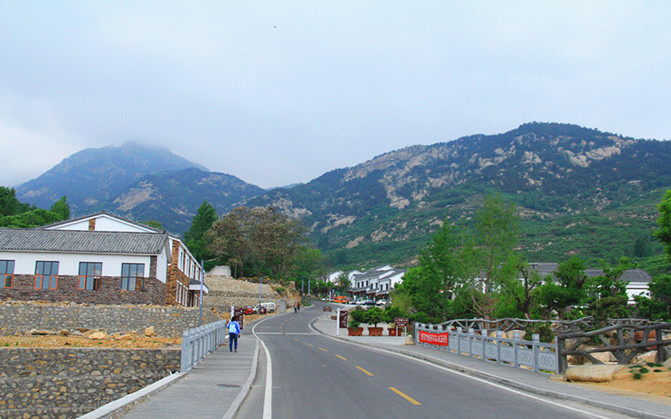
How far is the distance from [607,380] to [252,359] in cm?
1294

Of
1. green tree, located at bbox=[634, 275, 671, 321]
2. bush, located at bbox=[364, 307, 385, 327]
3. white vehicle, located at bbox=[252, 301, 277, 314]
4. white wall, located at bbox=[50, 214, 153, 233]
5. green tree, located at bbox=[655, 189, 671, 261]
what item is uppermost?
white wall, located at bbox=[50, 214, 153, 233]

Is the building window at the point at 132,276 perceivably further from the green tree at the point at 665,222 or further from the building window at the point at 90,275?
the green tree at the point at 665,222

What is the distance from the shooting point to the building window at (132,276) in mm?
42906

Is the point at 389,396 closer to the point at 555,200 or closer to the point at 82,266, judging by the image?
the point at 82,266

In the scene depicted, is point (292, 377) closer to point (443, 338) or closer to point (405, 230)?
point (443, 338)

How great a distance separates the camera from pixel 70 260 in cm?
4212

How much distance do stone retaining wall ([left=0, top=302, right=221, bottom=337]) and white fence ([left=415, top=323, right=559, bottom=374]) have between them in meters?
18.2

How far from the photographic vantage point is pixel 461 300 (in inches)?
1619

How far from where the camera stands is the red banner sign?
27750mm

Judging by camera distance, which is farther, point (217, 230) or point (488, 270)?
point (217, 230)

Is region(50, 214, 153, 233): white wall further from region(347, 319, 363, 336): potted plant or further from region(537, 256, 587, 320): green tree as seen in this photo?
region(537, 256, 587, 320): green tree

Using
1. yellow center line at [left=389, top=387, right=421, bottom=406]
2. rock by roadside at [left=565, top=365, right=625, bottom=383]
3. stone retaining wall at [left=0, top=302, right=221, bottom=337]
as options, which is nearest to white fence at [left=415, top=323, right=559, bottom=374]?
rock by roadside at [left=565, top=365, right=625, bottom=383]

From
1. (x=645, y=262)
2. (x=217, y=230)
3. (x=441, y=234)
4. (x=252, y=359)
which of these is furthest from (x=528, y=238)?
(x=252, y=359)

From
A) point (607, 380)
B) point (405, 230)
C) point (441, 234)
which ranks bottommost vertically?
point (607, 380)
